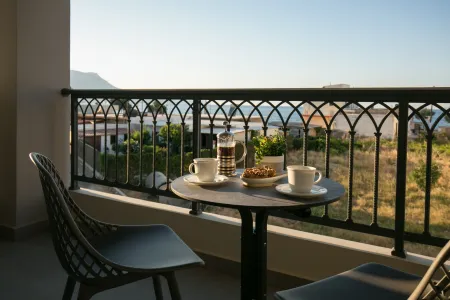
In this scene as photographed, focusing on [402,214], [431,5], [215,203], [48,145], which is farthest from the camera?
[431,5]

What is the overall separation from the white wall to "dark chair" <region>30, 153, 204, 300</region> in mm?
Answer: 1618

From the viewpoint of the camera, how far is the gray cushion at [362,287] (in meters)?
1.12

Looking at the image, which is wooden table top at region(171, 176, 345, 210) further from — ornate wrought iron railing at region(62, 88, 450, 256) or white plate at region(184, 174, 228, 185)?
ornate wrought iron railing at region(62, 88, 450, 256)

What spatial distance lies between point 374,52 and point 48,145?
35789 millimetres

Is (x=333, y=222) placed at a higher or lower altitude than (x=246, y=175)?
lower

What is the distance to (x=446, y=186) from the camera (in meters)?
2.68

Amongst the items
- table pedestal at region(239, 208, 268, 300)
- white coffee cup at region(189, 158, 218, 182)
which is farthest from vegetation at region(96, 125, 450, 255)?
table pedestal at region(239, 208, 268, 300)

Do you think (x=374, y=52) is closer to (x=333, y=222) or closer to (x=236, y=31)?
(x=236, y=31)

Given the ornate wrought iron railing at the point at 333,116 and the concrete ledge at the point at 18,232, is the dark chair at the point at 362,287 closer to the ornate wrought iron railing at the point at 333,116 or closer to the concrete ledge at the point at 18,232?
the ornate wrought iron railing at the point at 333,116

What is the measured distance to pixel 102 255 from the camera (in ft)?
4.81

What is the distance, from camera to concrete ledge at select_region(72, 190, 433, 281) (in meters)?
2.06

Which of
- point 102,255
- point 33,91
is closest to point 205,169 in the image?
point 102,255

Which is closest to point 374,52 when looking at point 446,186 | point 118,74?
point 118,74

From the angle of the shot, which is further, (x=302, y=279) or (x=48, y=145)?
(x=48, y=145)
